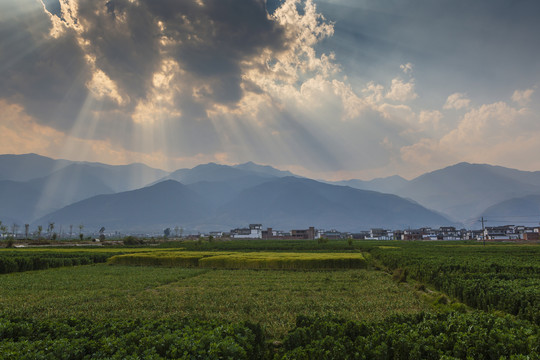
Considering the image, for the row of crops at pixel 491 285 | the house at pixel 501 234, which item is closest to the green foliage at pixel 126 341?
the row of crops at pixel 491 285

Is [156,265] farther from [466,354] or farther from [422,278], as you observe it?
[466,354]

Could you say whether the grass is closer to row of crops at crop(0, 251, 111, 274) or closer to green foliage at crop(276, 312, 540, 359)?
green foliage at crop(276, 312, 540, 359)

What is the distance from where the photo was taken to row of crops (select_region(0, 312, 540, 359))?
8.19 m

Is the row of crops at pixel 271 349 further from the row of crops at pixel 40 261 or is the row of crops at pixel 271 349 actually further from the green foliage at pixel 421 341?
the row of crops at pixel 40 261

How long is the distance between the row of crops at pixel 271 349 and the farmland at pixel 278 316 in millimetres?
34

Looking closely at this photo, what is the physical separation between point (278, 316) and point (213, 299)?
5771 mm

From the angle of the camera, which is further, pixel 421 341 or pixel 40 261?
pixel 40 261

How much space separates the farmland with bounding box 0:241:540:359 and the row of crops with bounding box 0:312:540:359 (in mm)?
34

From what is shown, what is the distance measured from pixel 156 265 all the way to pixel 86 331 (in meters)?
36.0

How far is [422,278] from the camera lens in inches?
1169

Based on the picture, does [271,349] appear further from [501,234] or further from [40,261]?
[501,234]

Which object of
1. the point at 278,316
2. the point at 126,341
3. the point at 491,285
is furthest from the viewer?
the point at 491,285

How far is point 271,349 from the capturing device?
37.5 ft

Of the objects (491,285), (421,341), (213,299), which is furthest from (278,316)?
(491,285)
